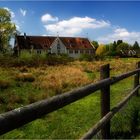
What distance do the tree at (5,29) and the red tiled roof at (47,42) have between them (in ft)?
32.9

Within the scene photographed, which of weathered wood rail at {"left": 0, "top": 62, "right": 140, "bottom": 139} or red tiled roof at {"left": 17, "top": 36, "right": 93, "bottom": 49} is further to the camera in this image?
red tiled roof at {"left": 17, "top": 36, "right": 93, "bottom": 49}

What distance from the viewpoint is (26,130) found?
6.97 m

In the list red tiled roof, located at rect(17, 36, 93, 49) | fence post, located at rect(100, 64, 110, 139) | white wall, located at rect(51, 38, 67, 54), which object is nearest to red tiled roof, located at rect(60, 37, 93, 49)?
red tiled roof, located at rect(17, 36, 93, 49)

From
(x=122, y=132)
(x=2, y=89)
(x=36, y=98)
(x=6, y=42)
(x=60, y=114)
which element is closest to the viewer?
(x=122, y=132)

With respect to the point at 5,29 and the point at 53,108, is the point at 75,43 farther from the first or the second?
the point at 53,108

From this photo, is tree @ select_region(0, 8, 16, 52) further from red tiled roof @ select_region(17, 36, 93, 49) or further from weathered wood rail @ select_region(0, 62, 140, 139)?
weathered wood rail @ select_region(0, 62, 140, 139)

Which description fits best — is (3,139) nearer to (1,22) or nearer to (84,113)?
(84,113)

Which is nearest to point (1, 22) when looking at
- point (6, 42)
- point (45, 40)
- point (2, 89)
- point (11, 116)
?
point (6, 42)

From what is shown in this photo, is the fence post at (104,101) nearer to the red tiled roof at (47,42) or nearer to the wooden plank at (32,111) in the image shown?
the wooden plank at (32,111)

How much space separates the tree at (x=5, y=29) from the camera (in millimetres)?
78812

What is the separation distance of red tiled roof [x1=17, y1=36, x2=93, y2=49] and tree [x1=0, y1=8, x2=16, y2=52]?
32.9 ft

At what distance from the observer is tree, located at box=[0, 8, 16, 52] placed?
259 ft

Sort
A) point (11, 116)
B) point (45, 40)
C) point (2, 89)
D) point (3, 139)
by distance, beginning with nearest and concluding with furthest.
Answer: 1. point (11, 116)
2. point (3, 139)
3. point (2, 89)
4. point (45, 40)

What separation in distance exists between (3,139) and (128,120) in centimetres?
249
